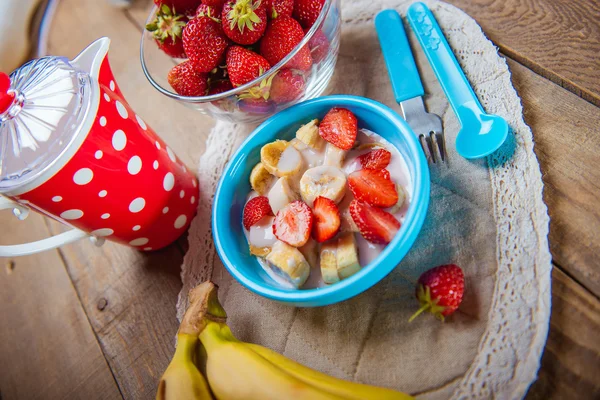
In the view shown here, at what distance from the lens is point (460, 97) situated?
0.98 meters

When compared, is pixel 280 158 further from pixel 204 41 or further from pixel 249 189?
pixel 204 41

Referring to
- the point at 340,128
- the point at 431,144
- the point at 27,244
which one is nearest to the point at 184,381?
the point at 27,244

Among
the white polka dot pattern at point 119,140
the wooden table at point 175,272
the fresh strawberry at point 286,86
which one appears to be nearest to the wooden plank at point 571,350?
the wooden table at point 175,272

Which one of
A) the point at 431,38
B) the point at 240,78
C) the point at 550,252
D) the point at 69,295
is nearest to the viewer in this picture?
the point at 550,252

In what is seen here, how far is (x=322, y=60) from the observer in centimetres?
103

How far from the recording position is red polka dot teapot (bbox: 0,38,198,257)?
811mm

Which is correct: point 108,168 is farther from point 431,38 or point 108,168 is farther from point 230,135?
point 431,38

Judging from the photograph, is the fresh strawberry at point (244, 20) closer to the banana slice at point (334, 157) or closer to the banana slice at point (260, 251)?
the banana slice at point (334, 157)

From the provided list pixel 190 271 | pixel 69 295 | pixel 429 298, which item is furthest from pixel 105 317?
pixel 429 298

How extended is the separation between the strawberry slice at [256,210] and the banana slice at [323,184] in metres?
0.10

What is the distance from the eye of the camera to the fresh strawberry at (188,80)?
102 centimetres

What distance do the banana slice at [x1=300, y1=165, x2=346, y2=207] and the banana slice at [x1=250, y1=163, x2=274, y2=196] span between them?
110 mm

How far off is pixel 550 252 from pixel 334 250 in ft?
1.31

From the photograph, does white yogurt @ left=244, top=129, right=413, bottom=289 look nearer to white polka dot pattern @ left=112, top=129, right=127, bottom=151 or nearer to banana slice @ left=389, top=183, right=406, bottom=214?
banana slice @ left=389, top=183, right=406, bottom=214
